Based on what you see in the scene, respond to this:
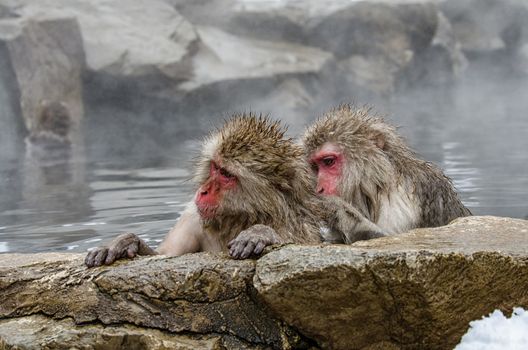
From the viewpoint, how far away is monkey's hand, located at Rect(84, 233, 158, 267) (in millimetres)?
3219

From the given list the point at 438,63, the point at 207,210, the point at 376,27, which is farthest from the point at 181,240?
the point at 438,63

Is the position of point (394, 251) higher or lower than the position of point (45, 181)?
higher

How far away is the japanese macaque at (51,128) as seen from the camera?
12203mm

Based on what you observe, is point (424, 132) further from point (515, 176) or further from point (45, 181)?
point (45, 181)

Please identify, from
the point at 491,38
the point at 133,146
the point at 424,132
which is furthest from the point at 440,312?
the point at 491,38

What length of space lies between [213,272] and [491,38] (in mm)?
20209

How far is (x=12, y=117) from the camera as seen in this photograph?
13188mm

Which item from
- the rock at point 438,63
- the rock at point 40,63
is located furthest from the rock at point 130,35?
the rock at point 438,63

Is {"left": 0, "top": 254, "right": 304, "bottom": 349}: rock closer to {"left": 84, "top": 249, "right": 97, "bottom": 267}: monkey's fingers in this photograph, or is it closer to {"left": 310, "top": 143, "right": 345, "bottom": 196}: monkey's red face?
{"left": 84, "top": 249, "right": 97, "bottom": 267}: monkey's fingers

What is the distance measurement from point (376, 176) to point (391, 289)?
54.1 inches

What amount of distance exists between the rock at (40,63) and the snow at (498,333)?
10.3 m

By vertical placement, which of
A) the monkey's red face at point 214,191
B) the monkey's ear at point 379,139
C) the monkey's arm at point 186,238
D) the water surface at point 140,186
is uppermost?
the monkey's ear at point 379,139

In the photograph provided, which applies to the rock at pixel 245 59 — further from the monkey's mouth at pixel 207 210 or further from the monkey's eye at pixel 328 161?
the monkey's mouth at pixel 207 210

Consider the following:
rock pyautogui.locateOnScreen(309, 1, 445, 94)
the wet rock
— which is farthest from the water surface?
rock pyautogui.locateOnScreen(309, 1, 445, 94)
